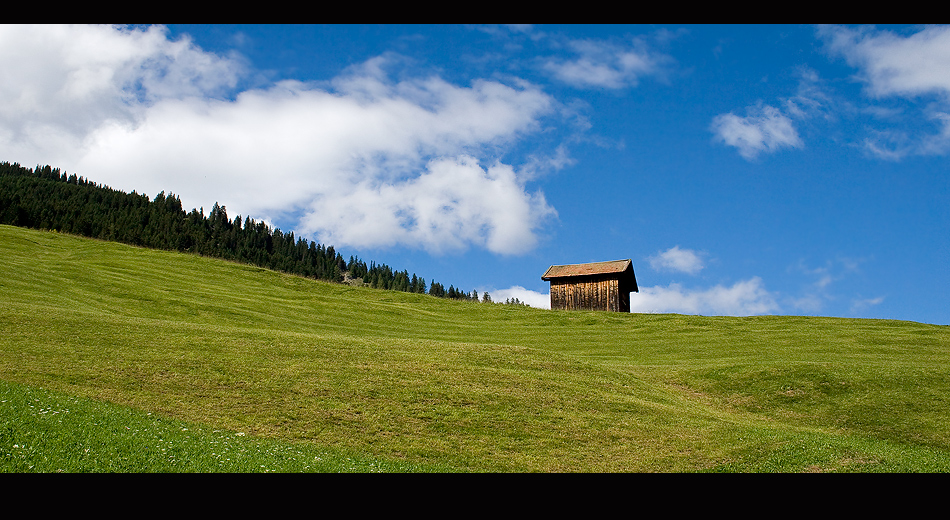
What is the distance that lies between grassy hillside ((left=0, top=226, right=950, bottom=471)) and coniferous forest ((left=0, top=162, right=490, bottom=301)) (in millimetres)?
40115

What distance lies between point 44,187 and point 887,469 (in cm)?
17725

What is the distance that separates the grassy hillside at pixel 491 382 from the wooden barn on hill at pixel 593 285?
42.2 ft

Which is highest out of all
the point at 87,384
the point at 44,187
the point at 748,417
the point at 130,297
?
A: the point at 44,187

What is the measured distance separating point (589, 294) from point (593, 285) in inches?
40.5

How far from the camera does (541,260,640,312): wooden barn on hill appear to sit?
60906mm

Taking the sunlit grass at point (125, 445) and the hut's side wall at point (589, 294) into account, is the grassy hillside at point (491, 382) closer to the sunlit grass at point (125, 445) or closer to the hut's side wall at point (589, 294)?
the sunlit grass at point (125, 445)

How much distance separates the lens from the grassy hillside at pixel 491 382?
19.3m

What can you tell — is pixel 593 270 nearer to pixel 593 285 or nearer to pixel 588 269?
pixel 588 269
